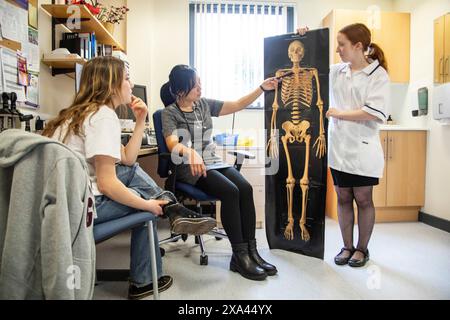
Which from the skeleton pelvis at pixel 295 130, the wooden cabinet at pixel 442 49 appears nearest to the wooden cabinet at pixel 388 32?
the wooden cabinet at pixel 442 49

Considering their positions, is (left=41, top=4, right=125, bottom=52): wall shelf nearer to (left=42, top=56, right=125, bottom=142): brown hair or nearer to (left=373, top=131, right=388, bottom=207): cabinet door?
(left=42, top=56, right=125, bottom=142): brown hair

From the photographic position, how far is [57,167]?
877mm

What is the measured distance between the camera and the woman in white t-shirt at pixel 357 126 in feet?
6.17

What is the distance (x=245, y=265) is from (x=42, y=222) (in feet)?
3.74

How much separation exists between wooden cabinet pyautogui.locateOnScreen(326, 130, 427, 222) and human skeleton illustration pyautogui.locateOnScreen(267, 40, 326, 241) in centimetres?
134

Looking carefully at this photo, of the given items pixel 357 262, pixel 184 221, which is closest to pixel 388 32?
Answer: pixel 357 262

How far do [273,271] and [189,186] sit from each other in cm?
70

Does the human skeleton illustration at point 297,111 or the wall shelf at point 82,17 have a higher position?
the wall shelf at point 82,17

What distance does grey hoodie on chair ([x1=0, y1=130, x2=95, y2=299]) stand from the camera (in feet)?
2.84

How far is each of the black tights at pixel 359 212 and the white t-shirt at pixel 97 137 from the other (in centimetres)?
149

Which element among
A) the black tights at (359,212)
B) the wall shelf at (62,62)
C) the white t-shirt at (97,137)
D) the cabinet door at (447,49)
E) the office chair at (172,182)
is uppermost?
the cabinet door at (447,49)

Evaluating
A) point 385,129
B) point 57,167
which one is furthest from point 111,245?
point 385,129

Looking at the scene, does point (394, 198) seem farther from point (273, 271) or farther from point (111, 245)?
point (111, 245)

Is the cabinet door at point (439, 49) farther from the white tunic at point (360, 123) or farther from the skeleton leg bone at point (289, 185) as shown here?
the skeleton leg bone at point (289, 185)
